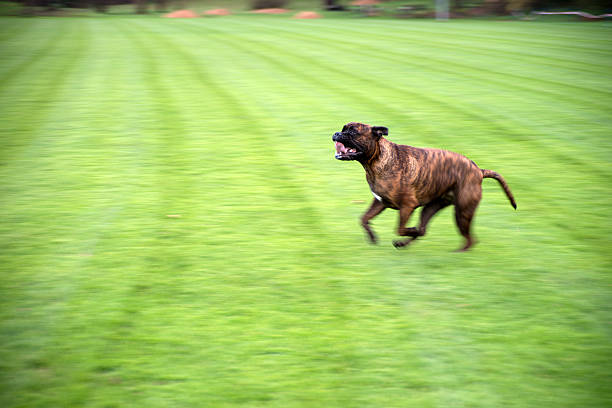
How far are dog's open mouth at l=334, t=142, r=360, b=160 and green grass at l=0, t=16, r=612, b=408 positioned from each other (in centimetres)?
128

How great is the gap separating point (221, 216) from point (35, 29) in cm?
2840

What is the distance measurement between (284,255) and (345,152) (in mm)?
1489

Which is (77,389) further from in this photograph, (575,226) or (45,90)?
(45,90)

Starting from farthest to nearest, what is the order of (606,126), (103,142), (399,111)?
(399,111) → (606,126) → (103,142)

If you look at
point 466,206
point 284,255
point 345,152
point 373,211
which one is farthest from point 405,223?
point 284,255

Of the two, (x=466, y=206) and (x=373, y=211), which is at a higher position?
(x=466, y=206)

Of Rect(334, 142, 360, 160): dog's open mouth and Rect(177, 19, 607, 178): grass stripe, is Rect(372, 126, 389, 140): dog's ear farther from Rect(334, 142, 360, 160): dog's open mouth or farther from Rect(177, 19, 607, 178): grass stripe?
Rect(177, 19, 607, 178): grass stripe

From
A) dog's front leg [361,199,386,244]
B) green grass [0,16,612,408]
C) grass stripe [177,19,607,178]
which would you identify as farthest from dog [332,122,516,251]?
grass stripe [177,19,607,178]

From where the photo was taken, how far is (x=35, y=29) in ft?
104

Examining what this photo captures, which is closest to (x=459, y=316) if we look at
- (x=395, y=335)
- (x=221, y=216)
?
(x=395, y=335)

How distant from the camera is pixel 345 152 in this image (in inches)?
250

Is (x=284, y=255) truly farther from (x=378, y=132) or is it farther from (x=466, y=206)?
(x=466, y=206)

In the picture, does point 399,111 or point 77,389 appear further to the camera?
point 399,111

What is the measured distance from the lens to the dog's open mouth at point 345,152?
20.5 feet
